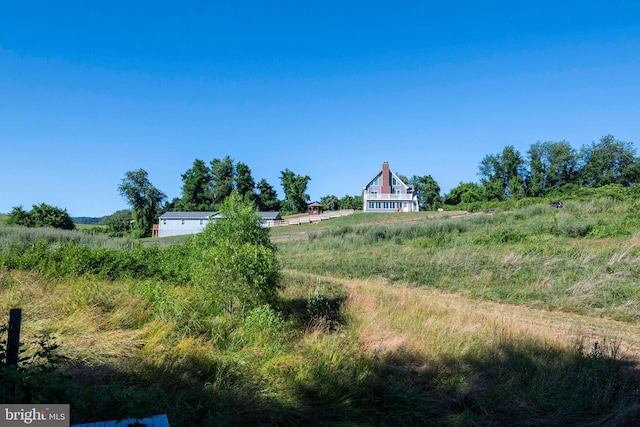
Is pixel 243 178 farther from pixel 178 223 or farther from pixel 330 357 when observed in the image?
pixel 330 357

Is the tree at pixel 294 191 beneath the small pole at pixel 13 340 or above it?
above

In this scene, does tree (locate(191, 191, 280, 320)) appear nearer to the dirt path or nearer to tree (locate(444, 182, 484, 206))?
the dirt path

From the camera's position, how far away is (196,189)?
65.9 metres

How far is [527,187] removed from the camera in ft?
226

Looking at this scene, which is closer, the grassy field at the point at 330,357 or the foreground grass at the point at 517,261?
the grassy field at the point at 330,357

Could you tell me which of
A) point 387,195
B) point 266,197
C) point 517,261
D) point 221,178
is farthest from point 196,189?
point 517,261

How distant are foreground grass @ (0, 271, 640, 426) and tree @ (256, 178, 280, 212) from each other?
2448 inches

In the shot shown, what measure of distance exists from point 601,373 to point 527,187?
7161cm

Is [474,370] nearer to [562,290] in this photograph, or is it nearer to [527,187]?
[562,290]

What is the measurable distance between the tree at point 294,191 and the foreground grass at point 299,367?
64.4 metres

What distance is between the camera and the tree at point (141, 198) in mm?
57500

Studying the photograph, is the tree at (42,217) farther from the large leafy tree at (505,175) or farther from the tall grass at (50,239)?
the large leafy tree at (505,175)

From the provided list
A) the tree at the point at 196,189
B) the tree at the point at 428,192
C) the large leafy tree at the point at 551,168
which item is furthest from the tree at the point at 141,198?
the large leafy tree at the point at 551,168

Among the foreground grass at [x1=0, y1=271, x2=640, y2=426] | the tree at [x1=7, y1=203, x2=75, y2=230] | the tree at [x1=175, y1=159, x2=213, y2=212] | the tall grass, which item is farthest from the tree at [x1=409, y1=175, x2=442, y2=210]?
the foreground grass at [x1=0, y1=271, x2=640, y2=426]
